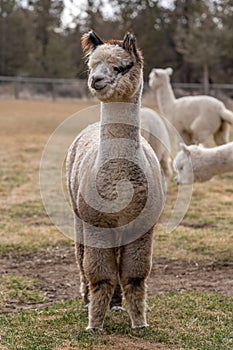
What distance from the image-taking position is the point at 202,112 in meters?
11.1

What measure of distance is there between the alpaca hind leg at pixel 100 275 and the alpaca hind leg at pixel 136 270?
7cm

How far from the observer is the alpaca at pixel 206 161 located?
6.42 metres

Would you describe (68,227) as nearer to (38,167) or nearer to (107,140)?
(107,140)

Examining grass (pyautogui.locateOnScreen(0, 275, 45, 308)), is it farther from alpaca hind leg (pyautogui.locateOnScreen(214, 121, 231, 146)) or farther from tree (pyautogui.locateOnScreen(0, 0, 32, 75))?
tree (pyautogui.locateOnScreen(0, 0, 32, 75))

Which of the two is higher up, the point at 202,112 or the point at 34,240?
the point at 202,112

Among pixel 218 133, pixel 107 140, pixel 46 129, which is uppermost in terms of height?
pixel 107 140

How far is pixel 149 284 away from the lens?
5.50m

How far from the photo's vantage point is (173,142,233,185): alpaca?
6.42 meters

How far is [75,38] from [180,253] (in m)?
31.3

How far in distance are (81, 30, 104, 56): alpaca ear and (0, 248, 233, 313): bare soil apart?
6.40 ft

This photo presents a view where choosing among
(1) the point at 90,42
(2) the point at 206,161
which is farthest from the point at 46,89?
(1) the point at 90,42

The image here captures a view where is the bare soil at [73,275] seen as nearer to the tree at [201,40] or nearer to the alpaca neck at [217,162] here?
the alpaca neck at [217,162]

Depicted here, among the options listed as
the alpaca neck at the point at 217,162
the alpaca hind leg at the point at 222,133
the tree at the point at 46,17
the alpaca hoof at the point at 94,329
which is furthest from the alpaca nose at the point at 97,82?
the tree at the point at 46,17

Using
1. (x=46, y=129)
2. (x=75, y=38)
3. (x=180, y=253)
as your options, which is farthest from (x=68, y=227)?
(x=75, y=38)
